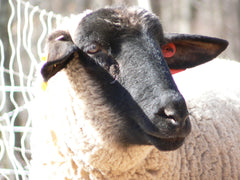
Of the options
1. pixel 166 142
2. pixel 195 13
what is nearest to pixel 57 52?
pixel 166 142

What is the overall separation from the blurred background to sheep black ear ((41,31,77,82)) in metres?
8.15

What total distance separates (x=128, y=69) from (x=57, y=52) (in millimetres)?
418

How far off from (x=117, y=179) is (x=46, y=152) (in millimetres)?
481

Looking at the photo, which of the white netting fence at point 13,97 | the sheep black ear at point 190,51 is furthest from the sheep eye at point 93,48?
the white netting fence at point 13,97

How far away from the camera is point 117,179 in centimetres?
268

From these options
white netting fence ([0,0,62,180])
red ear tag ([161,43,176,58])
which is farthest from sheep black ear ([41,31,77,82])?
white netting fence ([0,0,62,180])

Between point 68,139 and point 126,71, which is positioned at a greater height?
point 126,71

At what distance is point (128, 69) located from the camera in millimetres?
2506

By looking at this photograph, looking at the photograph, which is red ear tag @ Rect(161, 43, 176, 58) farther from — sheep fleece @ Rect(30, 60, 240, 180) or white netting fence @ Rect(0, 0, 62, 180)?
white netting fence @ Rect(0, 0, 62, 180)

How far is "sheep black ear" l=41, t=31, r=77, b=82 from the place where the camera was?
8.05 feet

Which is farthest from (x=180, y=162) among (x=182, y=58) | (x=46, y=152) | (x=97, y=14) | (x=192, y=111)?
(x=97, y=14)

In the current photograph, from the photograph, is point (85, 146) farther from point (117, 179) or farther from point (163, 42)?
point (163, 42)

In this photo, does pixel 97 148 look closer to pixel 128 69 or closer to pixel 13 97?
pixel 128 69

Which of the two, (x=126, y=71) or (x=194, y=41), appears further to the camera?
(x=194, y=41)
